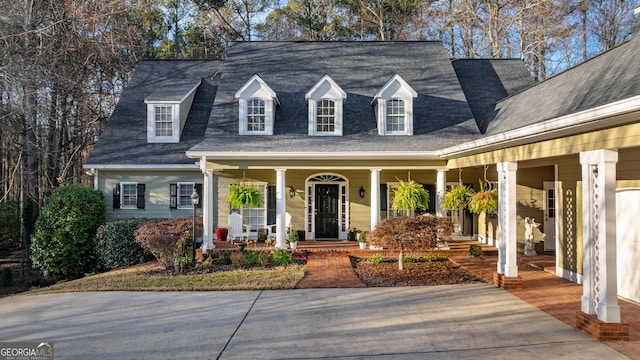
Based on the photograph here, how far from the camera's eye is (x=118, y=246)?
1299 centimetres

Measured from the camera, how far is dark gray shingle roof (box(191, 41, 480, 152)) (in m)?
13.4

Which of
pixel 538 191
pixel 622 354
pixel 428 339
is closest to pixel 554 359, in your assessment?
pixel 622 354

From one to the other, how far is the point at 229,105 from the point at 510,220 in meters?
10.0

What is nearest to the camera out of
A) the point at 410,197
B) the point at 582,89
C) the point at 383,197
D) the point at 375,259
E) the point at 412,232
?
the point at 582,89

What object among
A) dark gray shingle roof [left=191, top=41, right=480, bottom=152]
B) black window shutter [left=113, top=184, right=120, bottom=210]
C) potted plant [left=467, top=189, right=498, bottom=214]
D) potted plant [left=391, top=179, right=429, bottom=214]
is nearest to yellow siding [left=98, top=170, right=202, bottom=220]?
black window shutter [left=113, top=184, right=120, bottom=210]

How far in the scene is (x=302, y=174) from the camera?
48.1 ft

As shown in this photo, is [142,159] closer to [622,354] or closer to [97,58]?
[97,58]

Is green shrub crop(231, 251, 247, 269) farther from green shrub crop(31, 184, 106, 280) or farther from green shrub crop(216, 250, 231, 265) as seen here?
green shrub crop(31, 184, 106, 280)

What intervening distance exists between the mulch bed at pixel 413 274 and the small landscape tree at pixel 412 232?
65 cm

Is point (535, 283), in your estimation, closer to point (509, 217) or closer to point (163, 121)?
point (509, 217)

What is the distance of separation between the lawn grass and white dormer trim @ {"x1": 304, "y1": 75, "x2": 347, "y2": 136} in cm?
506

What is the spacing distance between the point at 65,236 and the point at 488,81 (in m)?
16.2

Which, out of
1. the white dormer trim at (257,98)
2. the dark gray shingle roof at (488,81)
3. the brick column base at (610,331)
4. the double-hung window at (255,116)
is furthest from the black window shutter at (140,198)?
the brick column base at (610,331)

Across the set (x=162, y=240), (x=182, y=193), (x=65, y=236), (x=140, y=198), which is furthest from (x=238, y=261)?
(x=65, y=236)
